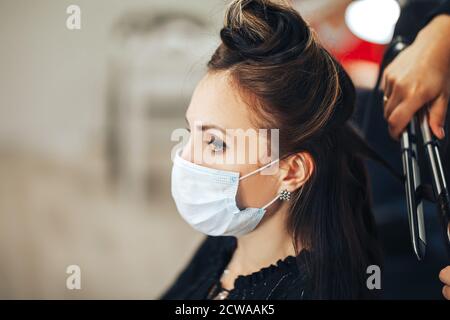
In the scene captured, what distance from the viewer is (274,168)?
4.14 feet

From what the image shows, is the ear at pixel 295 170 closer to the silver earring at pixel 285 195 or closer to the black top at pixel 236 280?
the silver earring at pixel 285 195

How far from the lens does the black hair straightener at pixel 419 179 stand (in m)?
1.26

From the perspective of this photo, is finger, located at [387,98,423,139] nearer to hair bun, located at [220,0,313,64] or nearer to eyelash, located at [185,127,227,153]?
hair bun, located at [220,0,313,64]

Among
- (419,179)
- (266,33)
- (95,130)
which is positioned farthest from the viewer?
(95,130)

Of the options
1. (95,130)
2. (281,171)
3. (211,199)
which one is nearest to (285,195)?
(281,171)

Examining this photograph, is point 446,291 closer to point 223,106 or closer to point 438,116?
point 438,116

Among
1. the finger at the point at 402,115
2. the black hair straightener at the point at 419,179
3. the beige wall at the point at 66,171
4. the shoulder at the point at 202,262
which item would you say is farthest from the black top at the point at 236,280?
the finger at the point at 402,115

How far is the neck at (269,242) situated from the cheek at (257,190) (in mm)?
47

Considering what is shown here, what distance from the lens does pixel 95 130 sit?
4.82 ft

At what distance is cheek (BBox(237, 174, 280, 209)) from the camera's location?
1259 millimetres

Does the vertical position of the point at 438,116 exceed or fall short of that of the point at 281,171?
it exceeds it

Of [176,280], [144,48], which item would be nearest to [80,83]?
[144,48]

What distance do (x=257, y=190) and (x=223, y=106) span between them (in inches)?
9.1

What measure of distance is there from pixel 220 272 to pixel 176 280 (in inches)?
6.8
